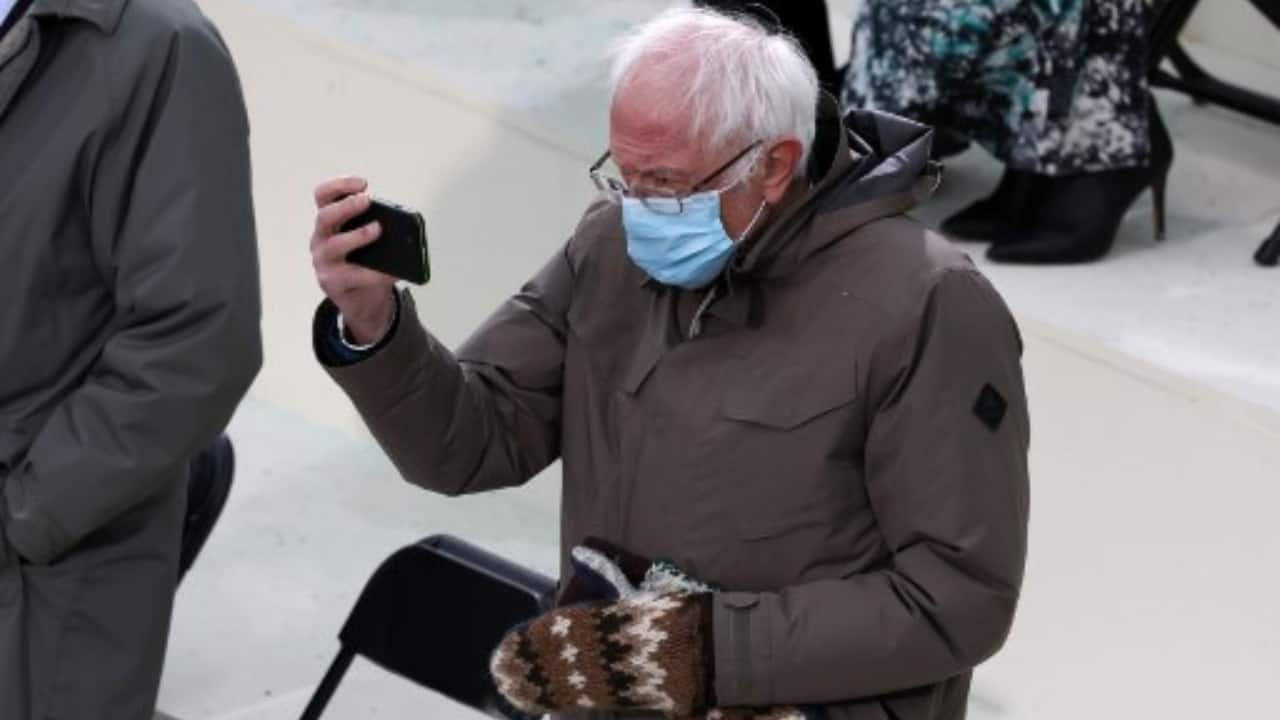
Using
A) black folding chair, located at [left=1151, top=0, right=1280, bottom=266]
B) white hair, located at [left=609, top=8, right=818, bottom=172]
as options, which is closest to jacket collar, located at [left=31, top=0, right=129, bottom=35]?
white hair, located at [left=609, top=8, right=818, bottom=172]

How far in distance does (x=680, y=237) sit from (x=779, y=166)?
111mm

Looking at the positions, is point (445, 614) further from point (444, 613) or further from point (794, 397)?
point (794, 397)

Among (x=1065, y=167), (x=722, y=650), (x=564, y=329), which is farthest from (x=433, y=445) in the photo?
(x=1065, y=167)

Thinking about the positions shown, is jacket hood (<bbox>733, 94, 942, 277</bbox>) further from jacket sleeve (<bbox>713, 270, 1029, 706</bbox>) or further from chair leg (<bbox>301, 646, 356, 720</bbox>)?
chair leg (<bbox>301, 646, 356, 720</bbox>)

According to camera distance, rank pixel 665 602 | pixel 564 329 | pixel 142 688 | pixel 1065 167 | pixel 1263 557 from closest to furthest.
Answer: pixel 665 602 < pixel 564 329 < pixel 142 688 < pixel 1263 557 < pixel 1065 167

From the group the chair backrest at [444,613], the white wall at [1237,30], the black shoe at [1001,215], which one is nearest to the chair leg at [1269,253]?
the black shoe at [1001,215]

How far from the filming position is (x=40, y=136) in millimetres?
2666

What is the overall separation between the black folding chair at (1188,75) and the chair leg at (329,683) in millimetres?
2238

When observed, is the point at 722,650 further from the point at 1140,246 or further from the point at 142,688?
the point at 1140,246

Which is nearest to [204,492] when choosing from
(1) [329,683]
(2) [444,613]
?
(1) [329,683]

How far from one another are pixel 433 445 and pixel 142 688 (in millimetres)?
629

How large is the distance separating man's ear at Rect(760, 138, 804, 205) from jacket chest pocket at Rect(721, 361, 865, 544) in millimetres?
157

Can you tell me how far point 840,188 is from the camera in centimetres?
242

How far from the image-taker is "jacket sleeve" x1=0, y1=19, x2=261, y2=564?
2670mm
